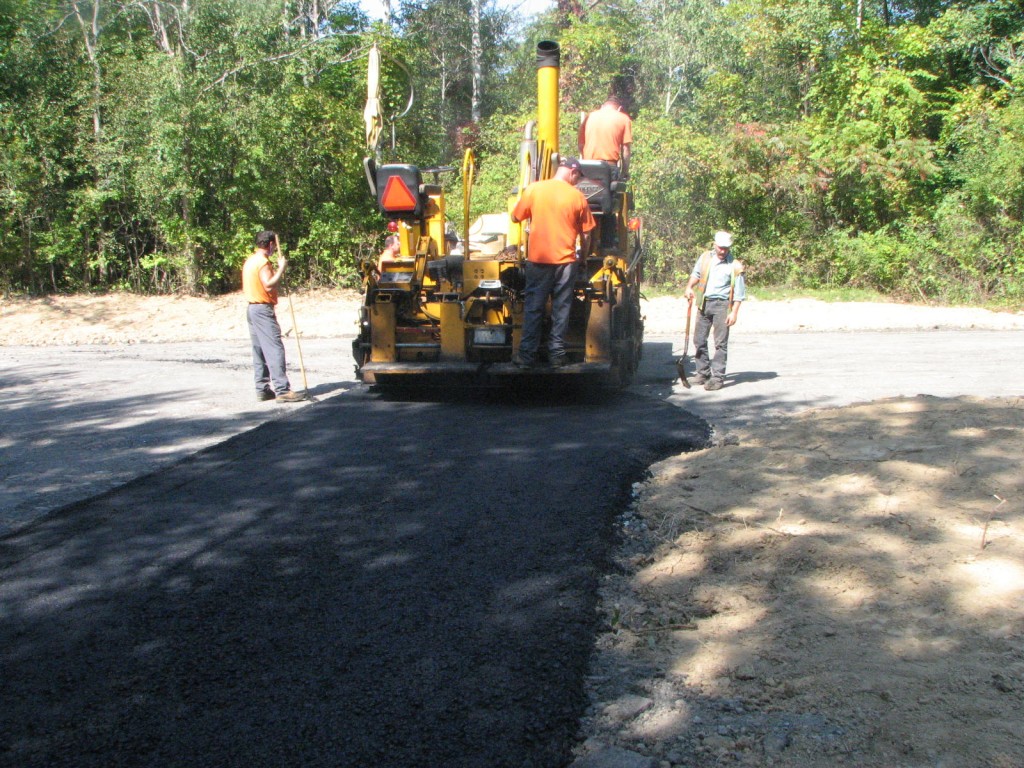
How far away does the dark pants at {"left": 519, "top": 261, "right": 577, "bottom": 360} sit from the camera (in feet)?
29.3

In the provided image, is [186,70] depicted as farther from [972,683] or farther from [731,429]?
[972,683]

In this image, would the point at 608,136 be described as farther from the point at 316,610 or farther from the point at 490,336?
the point at 316,610

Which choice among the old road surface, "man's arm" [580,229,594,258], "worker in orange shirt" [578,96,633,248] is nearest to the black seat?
"worker in orange shirt" [578,96,633,248]

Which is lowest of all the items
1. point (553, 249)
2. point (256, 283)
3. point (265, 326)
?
point (265, 326)

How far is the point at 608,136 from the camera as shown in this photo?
10.4 metres

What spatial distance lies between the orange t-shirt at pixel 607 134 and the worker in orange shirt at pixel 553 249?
142 cm

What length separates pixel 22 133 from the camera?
771 inches

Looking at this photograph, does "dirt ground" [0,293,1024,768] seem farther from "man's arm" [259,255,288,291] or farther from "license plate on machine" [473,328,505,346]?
"man's arm" [259,255,288,291]

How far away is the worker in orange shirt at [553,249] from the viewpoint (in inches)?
347

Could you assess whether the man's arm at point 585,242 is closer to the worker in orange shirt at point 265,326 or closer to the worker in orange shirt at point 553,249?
the worker in orange shirt at point 553,249

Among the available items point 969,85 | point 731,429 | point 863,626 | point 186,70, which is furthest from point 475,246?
point 969,85

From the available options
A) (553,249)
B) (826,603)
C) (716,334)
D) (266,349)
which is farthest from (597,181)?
(826,603)

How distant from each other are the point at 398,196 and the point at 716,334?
3.72 metres

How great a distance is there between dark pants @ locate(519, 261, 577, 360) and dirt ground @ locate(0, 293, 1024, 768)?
7.60ft
